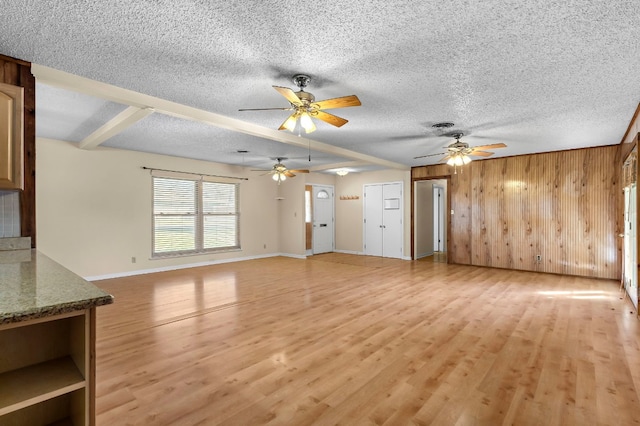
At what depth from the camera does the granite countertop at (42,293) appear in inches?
40.9

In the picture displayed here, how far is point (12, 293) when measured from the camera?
123cm

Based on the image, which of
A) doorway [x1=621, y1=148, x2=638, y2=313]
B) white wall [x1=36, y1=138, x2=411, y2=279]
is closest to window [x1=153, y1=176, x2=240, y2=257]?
white wall [x1=36, y1=138, x2=411, y2=279]

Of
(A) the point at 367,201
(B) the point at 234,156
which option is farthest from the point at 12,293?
Result: (A) the point at 367,201

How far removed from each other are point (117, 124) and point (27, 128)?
1.63 meters

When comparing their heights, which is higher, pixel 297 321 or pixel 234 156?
pixel 234 156

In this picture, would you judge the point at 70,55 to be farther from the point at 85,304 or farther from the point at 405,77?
the point at 405,77

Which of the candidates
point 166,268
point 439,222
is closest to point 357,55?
point 166,268

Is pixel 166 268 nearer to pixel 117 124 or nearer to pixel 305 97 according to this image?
pixel 117 124

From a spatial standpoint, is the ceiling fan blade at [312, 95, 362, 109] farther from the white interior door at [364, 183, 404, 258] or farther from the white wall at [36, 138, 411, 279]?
the white interior door at [364, 183, 404, 258]

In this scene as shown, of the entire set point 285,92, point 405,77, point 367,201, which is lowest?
point 367,201

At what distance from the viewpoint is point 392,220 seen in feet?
29.1

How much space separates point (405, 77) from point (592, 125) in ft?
11.3

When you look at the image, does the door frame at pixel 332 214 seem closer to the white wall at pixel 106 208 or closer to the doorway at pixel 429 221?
the white wall at pixel 106 208

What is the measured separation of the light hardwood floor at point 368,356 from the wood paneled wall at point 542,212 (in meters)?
1.04
